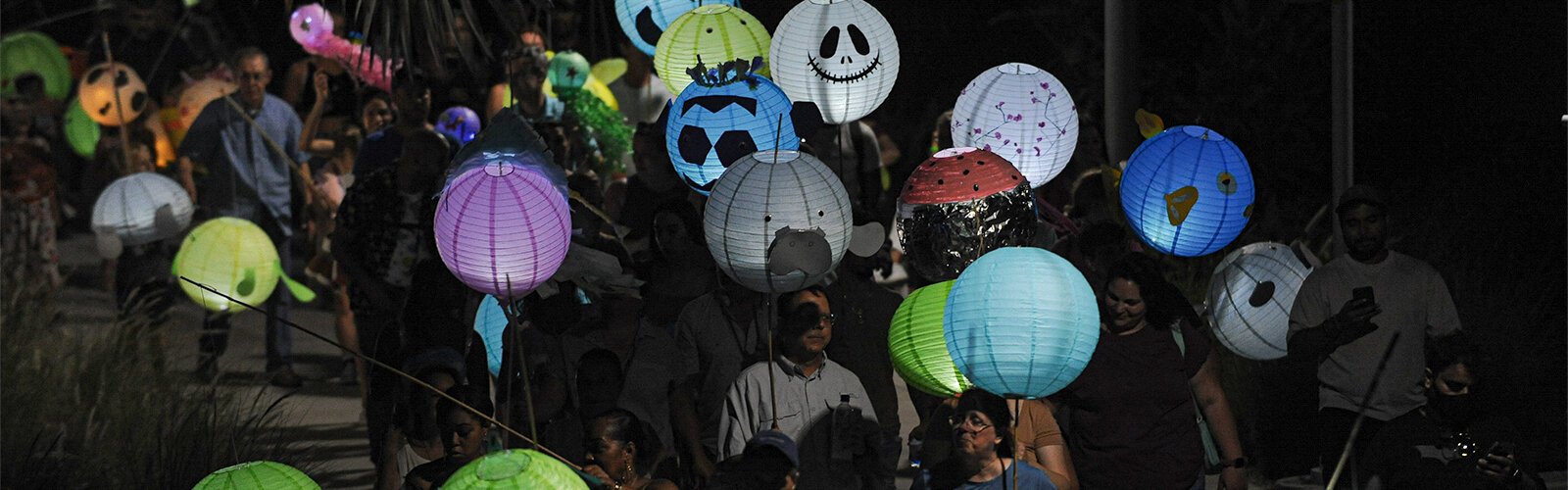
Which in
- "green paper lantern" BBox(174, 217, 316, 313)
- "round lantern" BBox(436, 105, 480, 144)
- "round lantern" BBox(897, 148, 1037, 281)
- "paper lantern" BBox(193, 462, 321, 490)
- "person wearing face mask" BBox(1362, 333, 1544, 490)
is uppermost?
"round lantern" BBox(436, 105, 480, 144)

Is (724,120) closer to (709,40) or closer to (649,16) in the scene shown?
(709,40)

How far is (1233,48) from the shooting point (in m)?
13.0

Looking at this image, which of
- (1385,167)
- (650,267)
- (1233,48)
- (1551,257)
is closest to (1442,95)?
(1385,167)

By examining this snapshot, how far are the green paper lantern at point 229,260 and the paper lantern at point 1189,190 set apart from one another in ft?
A: 12.9

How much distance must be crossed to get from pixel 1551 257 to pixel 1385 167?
2503 mm

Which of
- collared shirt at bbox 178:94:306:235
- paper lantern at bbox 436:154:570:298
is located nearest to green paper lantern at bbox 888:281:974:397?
paper lantern at bbox 436:154:570:298

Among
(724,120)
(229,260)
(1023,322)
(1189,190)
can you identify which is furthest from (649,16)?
(1023,322)

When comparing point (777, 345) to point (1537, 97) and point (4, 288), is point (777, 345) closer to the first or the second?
point (4, 288)

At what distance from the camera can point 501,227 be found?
6.55 metres

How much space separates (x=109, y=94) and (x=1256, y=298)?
8.20 m

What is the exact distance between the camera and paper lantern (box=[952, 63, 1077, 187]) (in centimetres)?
777

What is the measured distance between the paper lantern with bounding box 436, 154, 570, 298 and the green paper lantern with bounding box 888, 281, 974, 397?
1166 millimetres

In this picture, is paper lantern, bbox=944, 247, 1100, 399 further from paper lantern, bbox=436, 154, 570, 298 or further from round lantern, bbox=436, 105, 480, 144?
round lantern, bbox=436, 105, 480, 144

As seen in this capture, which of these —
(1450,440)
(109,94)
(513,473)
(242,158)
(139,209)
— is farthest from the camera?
(109,94)
